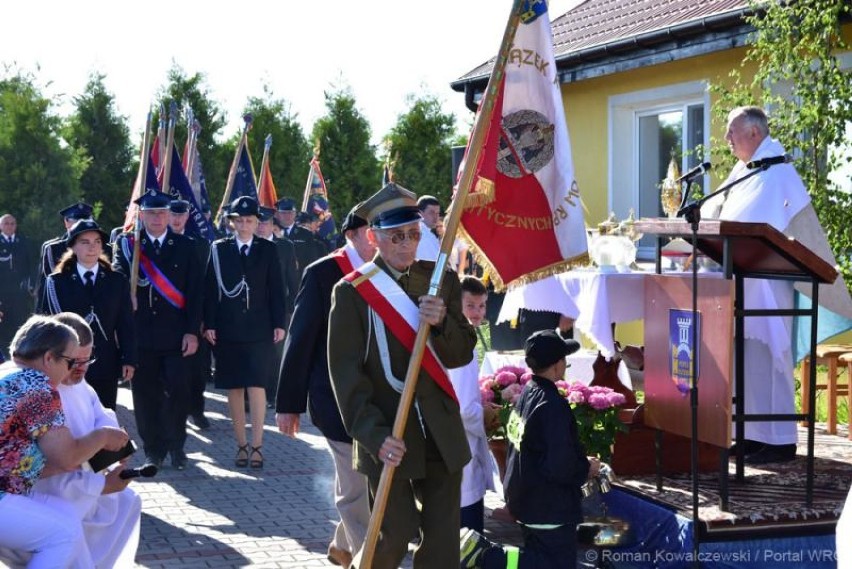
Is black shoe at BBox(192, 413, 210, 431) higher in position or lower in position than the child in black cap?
lower

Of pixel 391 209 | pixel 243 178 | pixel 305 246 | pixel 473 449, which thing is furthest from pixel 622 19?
pixel 391 209

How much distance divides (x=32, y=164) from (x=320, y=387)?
1808 centimetres

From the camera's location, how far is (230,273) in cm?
1019

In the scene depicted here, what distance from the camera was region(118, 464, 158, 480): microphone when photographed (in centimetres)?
570

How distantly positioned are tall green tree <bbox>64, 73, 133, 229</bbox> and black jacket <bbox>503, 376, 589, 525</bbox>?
20.1 m

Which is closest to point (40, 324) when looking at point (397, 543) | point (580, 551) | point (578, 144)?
point (397, 543)

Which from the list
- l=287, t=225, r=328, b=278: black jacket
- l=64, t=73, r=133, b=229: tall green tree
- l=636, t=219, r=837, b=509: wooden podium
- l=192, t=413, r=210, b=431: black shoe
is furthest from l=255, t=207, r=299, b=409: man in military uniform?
l=64, t=73, r=133, b=229: tall green tree

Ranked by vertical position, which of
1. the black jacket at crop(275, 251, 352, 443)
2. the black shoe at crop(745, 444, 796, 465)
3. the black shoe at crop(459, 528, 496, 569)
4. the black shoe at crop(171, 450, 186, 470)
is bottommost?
the black shoe at crop(171, 450, 186, 470)

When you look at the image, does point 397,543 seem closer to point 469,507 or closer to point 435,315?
point 435,315

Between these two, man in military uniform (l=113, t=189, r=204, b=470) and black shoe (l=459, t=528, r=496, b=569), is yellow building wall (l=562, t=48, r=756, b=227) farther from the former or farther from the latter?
black shoe (l=459, t=528, r=496, b=569)

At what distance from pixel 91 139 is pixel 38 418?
20.9 metres

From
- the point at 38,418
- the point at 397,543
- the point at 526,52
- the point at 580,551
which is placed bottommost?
the point at 580,551

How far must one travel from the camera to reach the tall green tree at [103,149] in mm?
25219

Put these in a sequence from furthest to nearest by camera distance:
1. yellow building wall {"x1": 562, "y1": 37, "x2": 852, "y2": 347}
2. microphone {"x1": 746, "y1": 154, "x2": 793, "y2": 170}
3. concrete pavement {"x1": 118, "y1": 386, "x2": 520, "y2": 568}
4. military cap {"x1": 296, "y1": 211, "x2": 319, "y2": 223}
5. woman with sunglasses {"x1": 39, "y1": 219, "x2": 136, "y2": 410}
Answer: military cap {"x1": 296, "y1": 211, "x2": 319, "y2": 223} → yellow building wall {"x1": 562, "y1": 37, "x2": 852, "y2": 347} → woman with sunglasses {"x1": 39, "y1": 219, "x2": 136, "y2": 410} → concrete pavement {"x1": 118, "y1": 386, "x2": 520, "y2": 568} → microphone {"x1": 746, "y1": 154, "x2": 793, "y2": 170}
